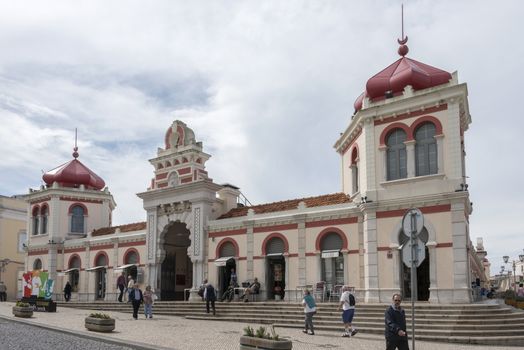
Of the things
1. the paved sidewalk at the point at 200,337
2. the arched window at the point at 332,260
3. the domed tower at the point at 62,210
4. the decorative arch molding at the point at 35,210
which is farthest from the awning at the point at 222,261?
the decorative arch molding at the point at 35,210

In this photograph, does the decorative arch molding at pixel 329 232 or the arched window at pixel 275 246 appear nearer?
the decorative arch molding at pixel 329 232

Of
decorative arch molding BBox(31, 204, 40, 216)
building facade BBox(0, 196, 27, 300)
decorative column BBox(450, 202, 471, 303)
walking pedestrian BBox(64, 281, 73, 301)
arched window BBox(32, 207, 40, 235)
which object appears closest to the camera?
decorative column BBox(450, 202, 471, 303)

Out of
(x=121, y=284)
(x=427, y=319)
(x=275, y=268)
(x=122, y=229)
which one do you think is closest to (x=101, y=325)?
(x=427, y=319)

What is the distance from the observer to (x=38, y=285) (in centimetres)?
2700

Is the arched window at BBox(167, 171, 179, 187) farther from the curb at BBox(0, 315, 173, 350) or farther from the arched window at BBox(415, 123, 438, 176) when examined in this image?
the arched window at BBox(415, 123, 438, 176)

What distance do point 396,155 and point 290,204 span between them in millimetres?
6390

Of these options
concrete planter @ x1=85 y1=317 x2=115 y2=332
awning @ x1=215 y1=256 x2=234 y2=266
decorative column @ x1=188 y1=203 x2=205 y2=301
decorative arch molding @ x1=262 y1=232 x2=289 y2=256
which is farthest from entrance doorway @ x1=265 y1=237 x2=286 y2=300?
concrete planter @ x1=85 y1=317 x2=115 y2=332

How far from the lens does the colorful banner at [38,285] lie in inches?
1041

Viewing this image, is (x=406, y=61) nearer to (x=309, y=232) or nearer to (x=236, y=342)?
(x=309, y=232)

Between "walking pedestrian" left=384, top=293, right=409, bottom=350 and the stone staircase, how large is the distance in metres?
6.90

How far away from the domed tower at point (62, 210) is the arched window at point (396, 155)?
2242 centimetres

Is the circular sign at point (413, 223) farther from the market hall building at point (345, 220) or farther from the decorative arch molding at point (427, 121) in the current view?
the decorative arch molding at point (427, 121)

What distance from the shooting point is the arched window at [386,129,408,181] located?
2234 centimetres

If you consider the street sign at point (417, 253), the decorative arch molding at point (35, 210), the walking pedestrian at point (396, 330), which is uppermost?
the decorative arch molding at point (35, 210)
